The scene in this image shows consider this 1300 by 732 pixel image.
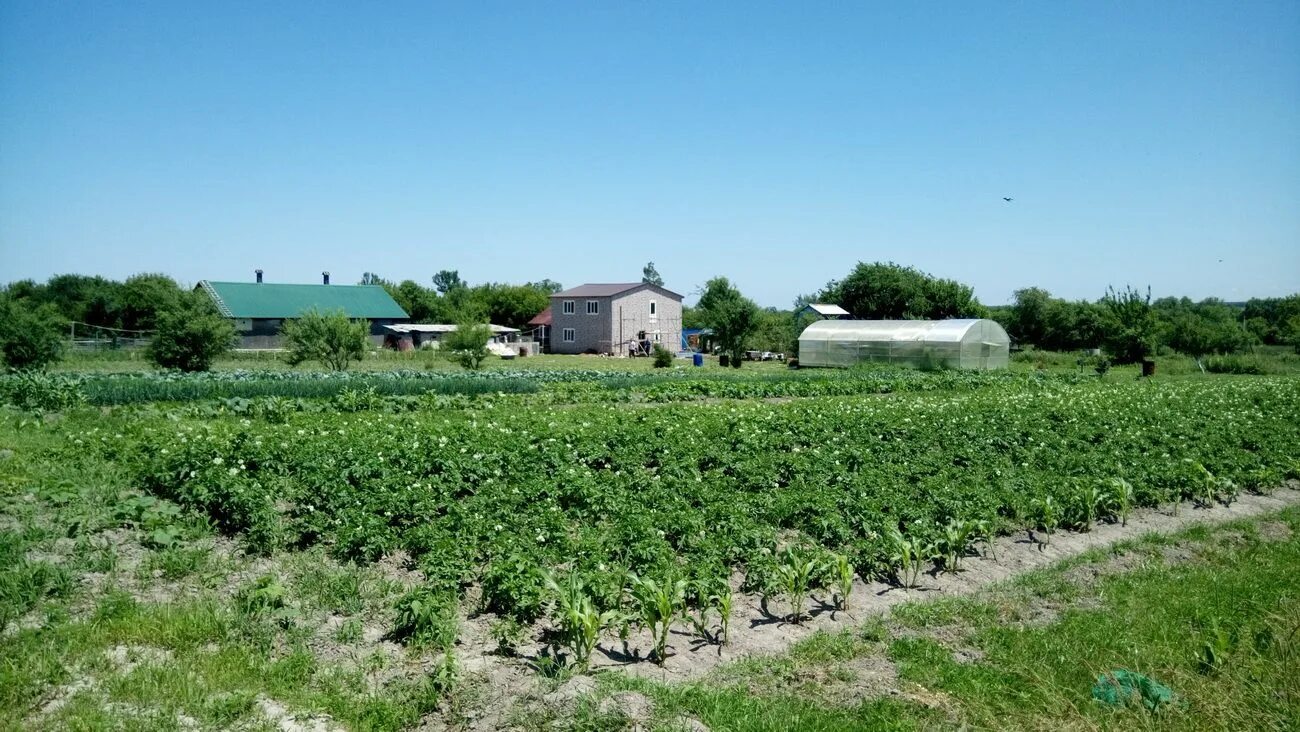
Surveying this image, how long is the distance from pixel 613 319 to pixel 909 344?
83.6 feet

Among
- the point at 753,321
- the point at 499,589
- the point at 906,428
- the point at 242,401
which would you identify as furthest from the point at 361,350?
the point at 499,589

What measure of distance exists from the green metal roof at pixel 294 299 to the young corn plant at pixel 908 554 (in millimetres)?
53628

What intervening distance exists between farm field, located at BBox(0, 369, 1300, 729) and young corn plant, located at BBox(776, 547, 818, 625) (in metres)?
0.03

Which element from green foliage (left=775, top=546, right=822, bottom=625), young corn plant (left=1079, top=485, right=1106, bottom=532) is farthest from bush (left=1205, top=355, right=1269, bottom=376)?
green foliage (left=775, top=546, right=822, bottom=625)

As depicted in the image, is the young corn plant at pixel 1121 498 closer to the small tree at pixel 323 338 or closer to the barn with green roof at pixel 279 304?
the small tree at pixel 323 338

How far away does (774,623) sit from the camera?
7262mm

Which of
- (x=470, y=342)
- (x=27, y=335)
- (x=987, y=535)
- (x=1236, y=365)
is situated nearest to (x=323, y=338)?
(x=470, y=342)

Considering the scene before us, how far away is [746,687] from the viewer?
5.82 m

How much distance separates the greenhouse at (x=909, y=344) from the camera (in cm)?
4178

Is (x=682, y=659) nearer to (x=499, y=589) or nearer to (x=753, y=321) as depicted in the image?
(x=499, y=589)

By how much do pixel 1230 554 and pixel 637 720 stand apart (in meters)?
8.22

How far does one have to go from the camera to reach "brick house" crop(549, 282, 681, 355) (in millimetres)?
62562

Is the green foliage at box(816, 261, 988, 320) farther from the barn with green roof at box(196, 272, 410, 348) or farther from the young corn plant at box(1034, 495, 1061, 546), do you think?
the young corn plant at box(1034, 495, 1061, 546)

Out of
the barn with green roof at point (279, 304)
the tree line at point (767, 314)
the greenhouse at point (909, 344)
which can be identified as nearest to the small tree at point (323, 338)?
the tree line at point (767, 314)
